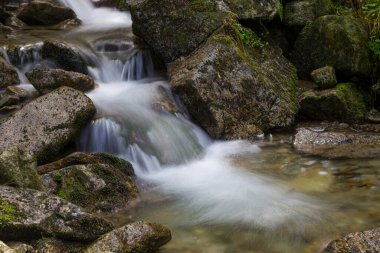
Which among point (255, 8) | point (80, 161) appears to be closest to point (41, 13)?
point (255, 8)

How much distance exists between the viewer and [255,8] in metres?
8.55

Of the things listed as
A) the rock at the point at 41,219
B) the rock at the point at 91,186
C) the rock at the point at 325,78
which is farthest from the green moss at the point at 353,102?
the rock at the point at 41,219

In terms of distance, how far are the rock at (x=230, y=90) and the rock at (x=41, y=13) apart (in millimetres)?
4854

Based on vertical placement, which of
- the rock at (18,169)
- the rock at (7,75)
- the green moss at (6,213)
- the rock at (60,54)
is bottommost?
the green moss at (6,213)

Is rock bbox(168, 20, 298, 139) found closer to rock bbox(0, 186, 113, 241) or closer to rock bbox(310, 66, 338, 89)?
rock bbox(310, 66, 338, 89)

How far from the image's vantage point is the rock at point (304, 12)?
8.87 meters

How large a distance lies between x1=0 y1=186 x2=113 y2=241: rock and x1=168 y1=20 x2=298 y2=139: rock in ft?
11.6

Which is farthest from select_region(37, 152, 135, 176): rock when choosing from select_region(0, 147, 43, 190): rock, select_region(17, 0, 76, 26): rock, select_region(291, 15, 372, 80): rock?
select_region(17, 0, 76, 26): rock

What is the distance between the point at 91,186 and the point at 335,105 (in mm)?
4530

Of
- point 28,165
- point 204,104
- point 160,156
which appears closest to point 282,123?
point 204,104

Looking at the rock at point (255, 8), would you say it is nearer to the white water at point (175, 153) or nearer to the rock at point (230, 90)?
the rock at point (230, 90)

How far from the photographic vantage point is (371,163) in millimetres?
5801

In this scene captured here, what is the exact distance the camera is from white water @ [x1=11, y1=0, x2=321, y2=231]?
15.8 ft

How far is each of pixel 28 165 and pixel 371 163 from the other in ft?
14.3
